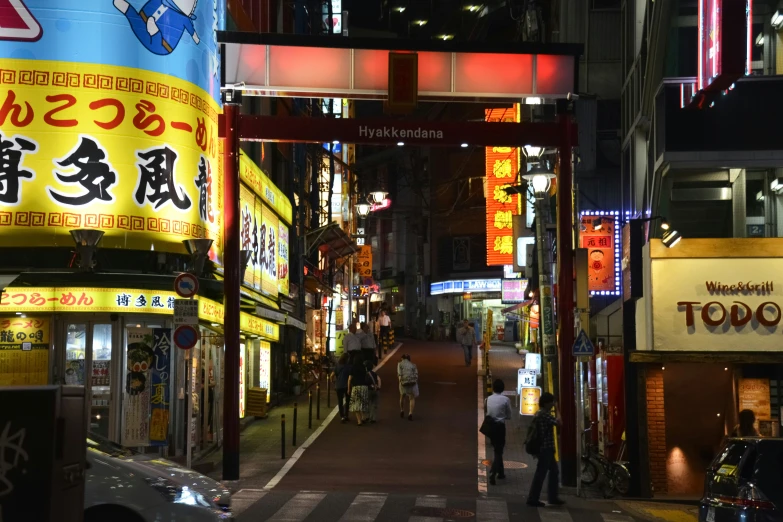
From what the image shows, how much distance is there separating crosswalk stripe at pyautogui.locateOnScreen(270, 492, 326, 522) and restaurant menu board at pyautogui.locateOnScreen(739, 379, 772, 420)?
28.0 ft

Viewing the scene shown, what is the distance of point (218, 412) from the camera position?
22781mm

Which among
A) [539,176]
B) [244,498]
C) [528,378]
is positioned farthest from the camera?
[528,378]

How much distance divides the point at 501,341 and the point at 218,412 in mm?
38466

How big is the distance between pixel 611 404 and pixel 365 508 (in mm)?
7482

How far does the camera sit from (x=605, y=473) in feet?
58.5

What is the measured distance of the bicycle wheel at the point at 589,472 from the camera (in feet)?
60.4

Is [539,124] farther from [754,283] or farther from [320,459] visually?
[320,459]

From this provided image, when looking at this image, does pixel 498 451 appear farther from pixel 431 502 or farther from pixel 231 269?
pixel 231 269

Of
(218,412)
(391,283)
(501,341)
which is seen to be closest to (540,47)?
(218,412)

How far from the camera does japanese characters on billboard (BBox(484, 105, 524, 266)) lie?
129 feet

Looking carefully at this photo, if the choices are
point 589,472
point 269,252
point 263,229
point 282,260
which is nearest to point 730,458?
point 589,472

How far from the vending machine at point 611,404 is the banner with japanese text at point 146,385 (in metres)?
8.91

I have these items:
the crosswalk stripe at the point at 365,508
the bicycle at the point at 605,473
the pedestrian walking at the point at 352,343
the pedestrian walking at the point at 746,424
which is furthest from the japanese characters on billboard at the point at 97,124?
the pedestrian walking at the point at 746,424

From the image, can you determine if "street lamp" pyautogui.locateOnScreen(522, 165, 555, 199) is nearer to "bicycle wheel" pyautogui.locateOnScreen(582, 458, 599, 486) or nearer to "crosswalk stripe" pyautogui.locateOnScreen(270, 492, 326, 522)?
"bicycle wheel" pyautogui.locateOnScreen(582, 458, 599, 486)
